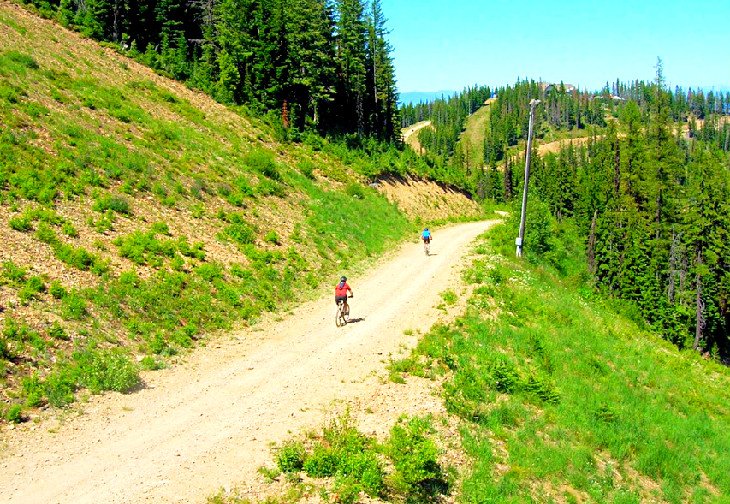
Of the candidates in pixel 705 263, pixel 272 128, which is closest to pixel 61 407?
pixel 272 128

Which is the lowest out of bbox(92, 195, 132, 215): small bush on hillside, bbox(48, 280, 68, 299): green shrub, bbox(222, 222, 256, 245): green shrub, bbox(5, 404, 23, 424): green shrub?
bbox(5, 404, 23, 424): green shrub

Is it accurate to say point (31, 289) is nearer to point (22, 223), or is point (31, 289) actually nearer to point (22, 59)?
point (22, 223)

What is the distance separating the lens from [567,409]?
48.9 ft

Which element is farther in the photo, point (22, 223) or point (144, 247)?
point (144, 247)

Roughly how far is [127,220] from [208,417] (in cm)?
1144

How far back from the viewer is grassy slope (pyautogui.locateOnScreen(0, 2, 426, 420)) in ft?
45.4

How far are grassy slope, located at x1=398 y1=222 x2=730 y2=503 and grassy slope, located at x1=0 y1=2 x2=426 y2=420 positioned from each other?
793 cm

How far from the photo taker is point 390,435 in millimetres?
11172

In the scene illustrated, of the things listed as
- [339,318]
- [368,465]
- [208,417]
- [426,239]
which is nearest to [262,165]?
[426,239]

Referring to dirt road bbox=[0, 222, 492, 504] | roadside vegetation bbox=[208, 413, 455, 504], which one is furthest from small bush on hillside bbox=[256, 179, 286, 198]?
roadside vegetation bbox=[208, 413, 455, 504]

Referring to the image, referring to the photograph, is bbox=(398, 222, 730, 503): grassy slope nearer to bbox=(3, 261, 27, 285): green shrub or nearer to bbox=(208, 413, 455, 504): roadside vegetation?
bbox=(208, 413, 455, 504): roadside vegetation

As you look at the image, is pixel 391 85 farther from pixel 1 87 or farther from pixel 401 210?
pixel 1 87

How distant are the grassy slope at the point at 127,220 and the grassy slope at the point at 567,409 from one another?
793 cm

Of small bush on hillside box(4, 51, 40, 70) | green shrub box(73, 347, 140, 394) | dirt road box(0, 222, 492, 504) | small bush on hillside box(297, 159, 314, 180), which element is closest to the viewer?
dirt road box(0, 222, 492, 504)
